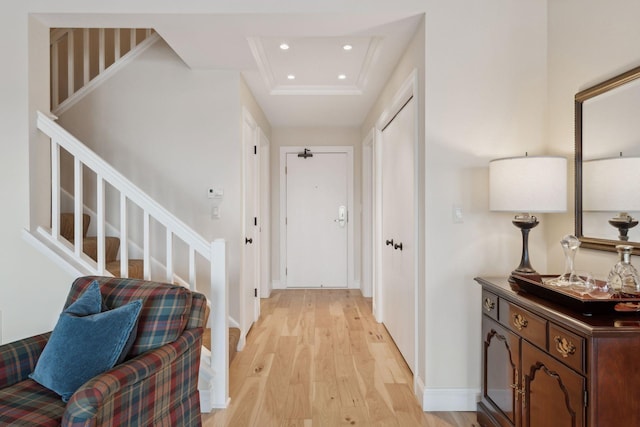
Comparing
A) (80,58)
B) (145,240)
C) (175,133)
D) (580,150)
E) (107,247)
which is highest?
(80,58)

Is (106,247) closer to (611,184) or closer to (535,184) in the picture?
(535,184)

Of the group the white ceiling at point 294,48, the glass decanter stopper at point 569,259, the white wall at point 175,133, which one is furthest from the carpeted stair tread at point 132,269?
the glass decanter stopper at point 569,259

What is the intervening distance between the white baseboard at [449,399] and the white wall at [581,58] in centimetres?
88

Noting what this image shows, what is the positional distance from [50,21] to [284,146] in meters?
3.16

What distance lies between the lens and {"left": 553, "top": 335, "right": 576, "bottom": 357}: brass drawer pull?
1.28m

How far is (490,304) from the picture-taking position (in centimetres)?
191

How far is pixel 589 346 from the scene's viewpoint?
47.2 inches

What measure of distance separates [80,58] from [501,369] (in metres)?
4.13

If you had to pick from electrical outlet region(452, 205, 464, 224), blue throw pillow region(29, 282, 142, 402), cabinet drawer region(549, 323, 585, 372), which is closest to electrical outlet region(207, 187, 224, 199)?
blue throw pillow region(29, 282, 142, 402)

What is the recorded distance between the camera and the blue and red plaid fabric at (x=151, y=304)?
160 centimetres

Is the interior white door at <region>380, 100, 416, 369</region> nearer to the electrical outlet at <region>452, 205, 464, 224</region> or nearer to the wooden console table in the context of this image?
the electrical outlet at <region>452, 205, 464, 224</region>

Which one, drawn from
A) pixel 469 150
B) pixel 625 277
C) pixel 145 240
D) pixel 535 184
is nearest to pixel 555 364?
pixel 625 277

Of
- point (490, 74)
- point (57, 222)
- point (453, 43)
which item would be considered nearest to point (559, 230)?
point (490, 74)

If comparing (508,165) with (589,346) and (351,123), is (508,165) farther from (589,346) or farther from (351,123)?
(351,123)
